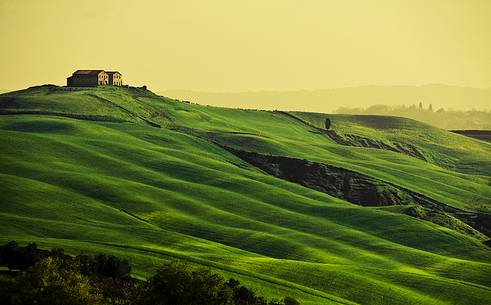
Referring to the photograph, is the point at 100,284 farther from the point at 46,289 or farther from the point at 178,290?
the point at 46,289

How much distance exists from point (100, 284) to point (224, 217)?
44803 millimetres

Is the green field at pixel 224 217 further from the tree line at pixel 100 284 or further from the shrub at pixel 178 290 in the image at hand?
the shrub at pixel 178 290

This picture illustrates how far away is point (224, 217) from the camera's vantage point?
396ft

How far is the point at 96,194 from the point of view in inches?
4759

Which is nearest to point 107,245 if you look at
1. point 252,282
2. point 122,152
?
point 252,282

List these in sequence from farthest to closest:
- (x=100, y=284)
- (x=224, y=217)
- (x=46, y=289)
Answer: (x=224, y=217) → (x=100, y=284) → (x=46, y=289)

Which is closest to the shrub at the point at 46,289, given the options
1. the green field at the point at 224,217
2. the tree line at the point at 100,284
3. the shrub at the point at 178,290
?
the tree line at the point at 100,284

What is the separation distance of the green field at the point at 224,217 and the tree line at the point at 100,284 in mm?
7338

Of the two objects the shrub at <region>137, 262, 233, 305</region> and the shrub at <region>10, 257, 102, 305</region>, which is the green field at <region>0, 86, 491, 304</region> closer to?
the shrub at <region>137, 262, 233, 305</region>

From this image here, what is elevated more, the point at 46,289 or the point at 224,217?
the point at 46,289

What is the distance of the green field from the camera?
96.3 metres

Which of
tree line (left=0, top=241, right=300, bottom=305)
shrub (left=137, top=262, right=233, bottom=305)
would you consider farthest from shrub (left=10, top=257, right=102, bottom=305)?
shrub (left=137, top=262, right=233, bottom=305)

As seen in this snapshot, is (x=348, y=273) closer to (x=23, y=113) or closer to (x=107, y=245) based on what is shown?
(x=107, y=245)

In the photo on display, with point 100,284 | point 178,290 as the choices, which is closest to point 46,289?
point 178,290
